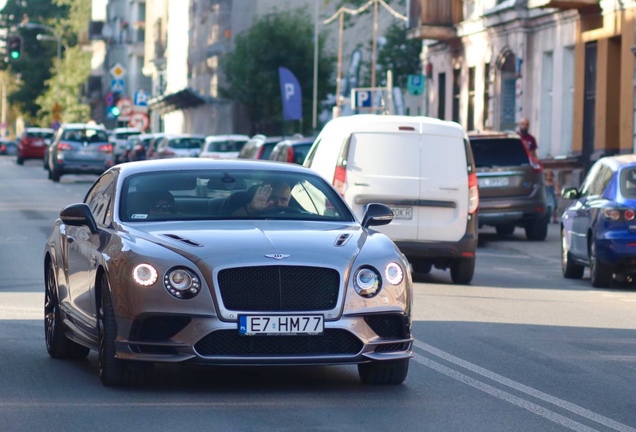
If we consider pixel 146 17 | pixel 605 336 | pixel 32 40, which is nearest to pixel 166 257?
pixel 605 336

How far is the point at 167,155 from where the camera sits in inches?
2085

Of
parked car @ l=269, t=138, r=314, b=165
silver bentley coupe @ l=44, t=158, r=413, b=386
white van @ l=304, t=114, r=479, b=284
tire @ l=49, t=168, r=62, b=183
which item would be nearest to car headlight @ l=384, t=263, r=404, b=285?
silver bentley coupe @ l=44, t=158, r=413, b=386

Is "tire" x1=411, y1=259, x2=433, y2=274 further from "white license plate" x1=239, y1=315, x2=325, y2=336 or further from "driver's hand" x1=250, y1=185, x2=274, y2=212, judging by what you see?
"white license plate" x1=239, y1=315, x2=325, y2=336

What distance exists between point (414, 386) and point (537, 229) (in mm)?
18314

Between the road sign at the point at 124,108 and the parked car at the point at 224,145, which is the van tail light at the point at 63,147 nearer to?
the parked car at the point at 224,145

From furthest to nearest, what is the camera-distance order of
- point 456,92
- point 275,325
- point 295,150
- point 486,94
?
1. point 456,92
2. point 486,94
3. point 295,150
4. point 275,325

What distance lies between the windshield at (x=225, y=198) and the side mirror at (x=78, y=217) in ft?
0.76

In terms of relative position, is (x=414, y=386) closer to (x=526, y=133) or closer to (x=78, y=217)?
(x=78, y=217)

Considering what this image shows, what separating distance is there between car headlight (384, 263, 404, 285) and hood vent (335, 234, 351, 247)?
1.02ft

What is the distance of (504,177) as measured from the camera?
27.2 m

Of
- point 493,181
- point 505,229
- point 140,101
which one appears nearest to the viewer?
point 493,181

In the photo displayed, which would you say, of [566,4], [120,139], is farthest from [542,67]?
[120,139]

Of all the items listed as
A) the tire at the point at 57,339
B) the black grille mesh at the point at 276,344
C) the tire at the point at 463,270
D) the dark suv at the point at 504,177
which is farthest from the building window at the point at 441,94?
the black grille mesh at the point at 276,344

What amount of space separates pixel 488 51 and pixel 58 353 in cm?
3438
